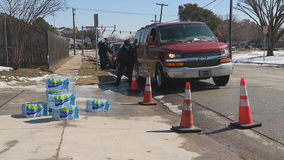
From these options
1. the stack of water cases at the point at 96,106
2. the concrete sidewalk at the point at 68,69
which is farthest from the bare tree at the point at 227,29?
the stack of water cases at the point at 96,106

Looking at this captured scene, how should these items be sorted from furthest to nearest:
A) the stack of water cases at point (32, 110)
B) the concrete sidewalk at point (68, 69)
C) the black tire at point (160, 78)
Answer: the concrete sidewalk at point (68, 69) < the black tire at point (160, 78) < the stack of water cases at point (32, 110)

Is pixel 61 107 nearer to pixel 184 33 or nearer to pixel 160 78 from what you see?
pixel 160 78

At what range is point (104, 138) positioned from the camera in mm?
4703

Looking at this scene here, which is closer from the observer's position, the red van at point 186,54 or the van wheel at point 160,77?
the red van at point 186,54

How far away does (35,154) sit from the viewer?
3916mm

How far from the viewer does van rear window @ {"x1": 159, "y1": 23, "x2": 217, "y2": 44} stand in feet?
31.1

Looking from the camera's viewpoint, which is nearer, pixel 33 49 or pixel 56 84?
pixel 56 84

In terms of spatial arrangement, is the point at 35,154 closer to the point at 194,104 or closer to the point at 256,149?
the point at 256,149

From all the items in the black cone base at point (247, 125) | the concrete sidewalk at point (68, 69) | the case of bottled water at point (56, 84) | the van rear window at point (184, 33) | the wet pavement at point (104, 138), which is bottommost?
the wet pavement at point (104, 138)

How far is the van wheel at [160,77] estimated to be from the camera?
29.5ft

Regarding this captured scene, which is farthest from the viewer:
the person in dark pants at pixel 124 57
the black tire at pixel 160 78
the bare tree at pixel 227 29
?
the bare tree at pixel 227 29

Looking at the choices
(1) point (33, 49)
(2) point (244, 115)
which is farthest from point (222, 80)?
(1) point (33, 49)

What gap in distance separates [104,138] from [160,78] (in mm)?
4793

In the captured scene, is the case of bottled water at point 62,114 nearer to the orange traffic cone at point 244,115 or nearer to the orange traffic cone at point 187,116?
the orange traffic cone at point 187,116
